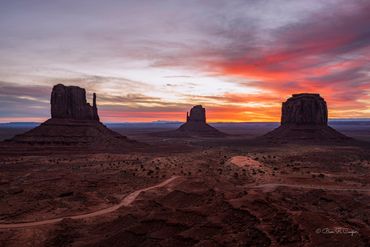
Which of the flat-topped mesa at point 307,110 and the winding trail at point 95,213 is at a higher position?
the flat-topped mesa at point 307,110

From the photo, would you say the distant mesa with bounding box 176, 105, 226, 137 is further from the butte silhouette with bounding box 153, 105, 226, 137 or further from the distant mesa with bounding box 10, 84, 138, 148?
the distant mesa with bounding box 10, 84, 138, 148

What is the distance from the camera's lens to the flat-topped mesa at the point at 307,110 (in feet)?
383

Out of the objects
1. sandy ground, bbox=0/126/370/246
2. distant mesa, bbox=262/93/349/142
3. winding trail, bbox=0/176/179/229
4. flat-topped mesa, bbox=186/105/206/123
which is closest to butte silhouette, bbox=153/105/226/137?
flat-topped mesa, bbox=186/105/206/123

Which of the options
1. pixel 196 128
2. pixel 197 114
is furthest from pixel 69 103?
pixel 197 114

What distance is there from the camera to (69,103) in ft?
312

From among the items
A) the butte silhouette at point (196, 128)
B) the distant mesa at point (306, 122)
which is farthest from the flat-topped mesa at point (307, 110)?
the butte silhouette at point (196, 128)

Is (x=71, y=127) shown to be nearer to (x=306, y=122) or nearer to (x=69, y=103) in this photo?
(x=69, y=103)

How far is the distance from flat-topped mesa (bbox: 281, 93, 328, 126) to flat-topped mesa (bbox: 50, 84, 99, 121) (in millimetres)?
80703

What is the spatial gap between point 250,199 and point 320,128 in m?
103

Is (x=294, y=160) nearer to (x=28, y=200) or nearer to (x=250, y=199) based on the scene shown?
(x=250, y=199)

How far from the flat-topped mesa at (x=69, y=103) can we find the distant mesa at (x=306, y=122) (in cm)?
7343

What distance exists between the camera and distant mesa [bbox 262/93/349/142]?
112m

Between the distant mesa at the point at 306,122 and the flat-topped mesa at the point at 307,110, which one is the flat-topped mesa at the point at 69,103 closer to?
the distant mesa at the point at 306,122

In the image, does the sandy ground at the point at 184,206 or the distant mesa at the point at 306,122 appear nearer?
the sandy ground at the point at 184,206
